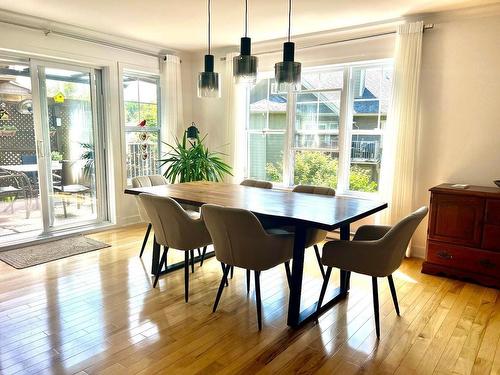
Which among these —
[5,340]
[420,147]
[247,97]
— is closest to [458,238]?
[420,147]

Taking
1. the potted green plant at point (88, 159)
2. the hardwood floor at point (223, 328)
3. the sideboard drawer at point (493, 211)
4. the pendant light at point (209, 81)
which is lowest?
the hardwood floor at point (223, 328)

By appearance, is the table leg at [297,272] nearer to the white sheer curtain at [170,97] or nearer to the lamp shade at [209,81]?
the lamp shade at [209,81]

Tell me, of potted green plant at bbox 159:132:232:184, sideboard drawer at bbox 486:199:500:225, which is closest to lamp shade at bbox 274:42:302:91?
sideboard drawer at bbox 486:199:500:225

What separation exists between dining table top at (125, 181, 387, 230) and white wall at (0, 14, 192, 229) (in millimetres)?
1757

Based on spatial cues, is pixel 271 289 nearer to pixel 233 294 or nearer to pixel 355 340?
pixel 233 294

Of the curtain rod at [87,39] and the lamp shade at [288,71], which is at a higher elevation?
the curtain rod at [87,39]

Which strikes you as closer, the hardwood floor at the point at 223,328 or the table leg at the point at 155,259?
the hardwood floor at the point at 223,328

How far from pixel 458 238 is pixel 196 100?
4254mm

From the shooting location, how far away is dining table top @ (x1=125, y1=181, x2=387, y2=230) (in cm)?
236

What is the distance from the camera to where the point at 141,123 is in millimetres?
5434

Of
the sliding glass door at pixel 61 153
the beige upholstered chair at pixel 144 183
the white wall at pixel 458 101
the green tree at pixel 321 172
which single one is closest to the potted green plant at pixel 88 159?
the sliding glass door at pixel 61 153

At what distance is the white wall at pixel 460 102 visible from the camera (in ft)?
11.7

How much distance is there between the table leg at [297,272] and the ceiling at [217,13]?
2.35 m

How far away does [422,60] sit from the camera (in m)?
3.90
